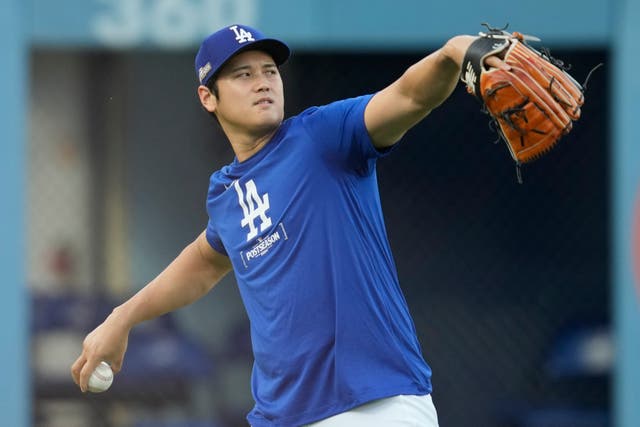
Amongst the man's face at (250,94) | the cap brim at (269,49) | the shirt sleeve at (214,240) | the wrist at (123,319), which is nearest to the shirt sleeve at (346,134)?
the man's face at (250,94)

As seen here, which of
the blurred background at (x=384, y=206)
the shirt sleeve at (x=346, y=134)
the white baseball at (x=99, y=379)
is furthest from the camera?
the blurred background at (x=384, y=206)

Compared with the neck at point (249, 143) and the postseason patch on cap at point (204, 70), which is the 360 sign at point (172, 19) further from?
the neck at point (249, 143)

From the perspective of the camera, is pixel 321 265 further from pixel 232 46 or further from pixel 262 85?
Result: pixel 232 46

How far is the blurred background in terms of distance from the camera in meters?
6.25

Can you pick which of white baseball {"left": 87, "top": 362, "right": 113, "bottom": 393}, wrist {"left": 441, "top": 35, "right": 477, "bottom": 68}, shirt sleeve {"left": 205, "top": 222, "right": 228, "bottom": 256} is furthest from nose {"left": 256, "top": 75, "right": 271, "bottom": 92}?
white baseball {"left": 87, "top": 362, "right": 113, "bottom": 393}

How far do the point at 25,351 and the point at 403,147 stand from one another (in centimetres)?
244

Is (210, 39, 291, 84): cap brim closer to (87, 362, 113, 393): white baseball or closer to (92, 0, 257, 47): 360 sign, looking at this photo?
(87, 362, 113, 393): white baseball

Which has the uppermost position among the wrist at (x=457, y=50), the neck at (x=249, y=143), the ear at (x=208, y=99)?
the wrist at (x=457, y=50)

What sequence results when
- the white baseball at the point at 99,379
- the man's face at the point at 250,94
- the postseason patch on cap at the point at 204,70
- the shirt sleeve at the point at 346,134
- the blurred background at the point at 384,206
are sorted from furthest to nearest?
the blurred background at the point at 384,206 → the white baseball at the point at 99,379 → the postseason patch on cap at the point at 204,70 → the man's face at the point at 250,94 → the shirt sleeve at the point at 346,134

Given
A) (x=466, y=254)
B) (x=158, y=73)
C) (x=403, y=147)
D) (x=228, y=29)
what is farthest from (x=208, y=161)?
(x=228, y=29)

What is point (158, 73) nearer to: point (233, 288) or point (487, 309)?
point (233, 288)

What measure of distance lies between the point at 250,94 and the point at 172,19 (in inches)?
117

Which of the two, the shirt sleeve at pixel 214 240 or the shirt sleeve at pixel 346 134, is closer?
the shirt sleeve at pixel 346 134

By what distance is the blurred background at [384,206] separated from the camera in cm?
625
